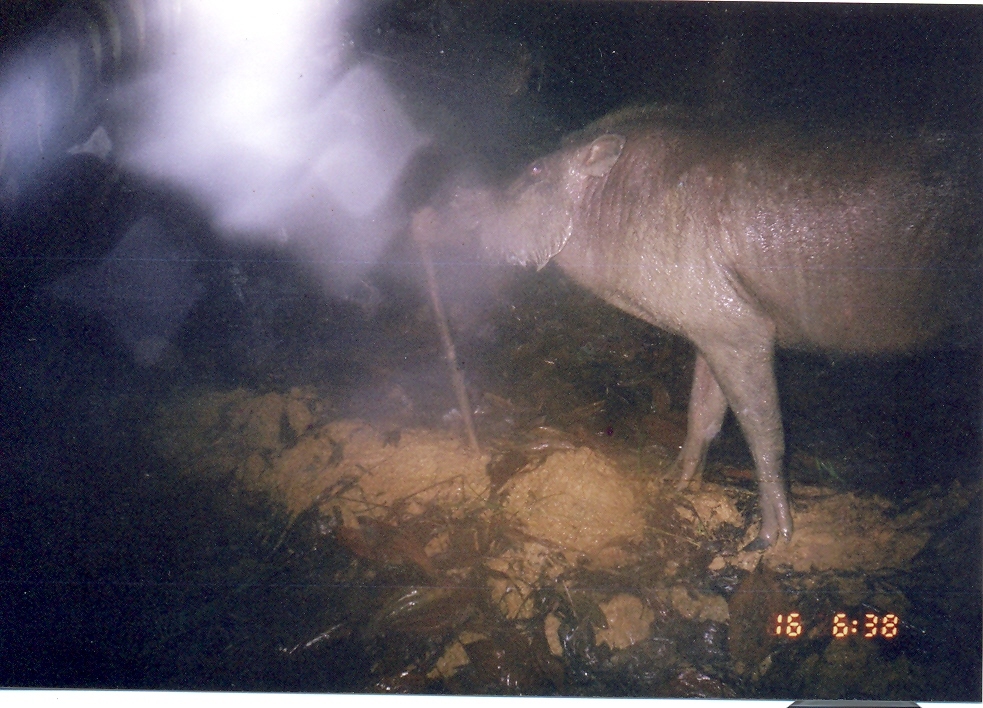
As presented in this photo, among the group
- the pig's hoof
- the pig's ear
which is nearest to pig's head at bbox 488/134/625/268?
the pig's ear

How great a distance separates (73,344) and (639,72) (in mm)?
1759

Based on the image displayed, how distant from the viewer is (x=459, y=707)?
190 centimetres

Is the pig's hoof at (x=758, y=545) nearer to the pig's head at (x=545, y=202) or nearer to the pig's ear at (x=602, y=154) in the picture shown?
the pig's head at (x=545, y=202)

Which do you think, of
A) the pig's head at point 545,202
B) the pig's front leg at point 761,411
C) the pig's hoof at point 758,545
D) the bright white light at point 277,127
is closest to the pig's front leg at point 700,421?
the pig's front leg at point 761,411

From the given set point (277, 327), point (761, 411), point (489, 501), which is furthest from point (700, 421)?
point (277, 327)

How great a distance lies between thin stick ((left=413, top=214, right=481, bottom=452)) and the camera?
187 cm

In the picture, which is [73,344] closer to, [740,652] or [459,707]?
[459,707]

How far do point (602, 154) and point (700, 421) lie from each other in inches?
31.4

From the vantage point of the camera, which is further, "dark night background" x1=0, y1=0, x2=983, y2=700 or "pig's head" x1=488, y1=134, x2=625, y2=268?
"pig's head" x1=488, y1=134, x2=625, y2=268

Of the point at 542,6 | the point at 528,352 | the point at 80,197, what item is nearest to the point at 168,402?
the point at 80,197

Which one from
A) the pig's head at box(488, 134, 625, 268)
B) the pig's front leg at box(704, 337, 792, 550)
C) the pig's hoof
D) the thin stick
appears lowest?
the pig's hoof

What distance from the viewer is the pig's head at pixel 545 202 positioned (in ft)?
6.24

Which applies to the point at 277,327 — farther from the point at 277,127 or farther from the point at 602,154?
the point at 602,154

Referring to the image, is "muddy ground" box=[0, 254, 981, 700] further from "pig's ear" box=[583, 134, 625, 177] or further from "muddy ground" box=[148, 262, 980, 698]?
"pig's ear" box=[583, 134, 625, 177]
